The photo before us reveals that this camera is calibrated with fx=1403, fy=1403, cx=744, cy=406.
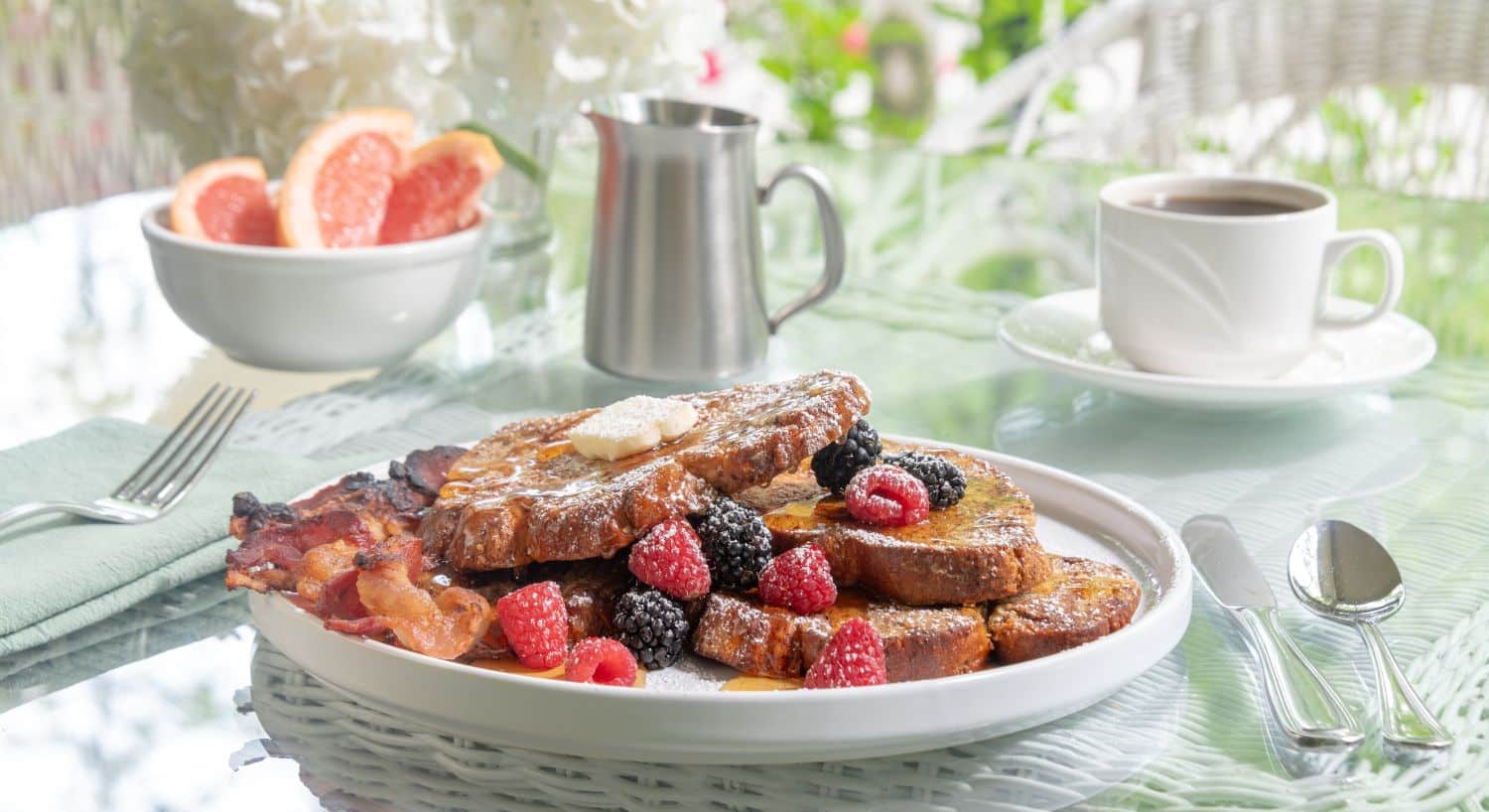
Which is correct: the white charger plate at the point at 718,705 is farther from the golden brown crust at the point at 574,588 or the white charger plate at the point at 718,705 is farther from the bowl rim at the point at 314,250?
the bowl rim at the point at 314,250

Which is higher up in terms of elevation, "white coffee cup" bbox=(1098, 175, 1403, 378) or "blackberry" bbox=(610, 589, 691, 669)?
"white coffee cup" bbox=(1098, 175, 1403, 378)

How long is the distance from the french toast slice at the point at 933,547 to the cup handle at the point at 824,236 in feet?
2.50

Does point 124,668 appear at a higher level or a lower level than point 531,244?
lower

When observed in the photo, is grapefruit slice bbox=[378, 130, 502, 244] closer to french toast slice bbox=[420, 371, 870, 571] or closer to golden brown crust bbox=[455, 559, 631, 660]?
french toast slice bbox=[420, 371, 870, 571]

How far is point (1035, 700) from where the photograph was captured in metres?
0.99

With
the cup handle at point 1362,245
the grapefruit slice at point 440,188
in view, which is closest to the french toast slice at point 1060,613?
the cup handle at point 1362,245

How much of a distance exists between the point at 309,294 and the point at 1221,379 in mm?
1214

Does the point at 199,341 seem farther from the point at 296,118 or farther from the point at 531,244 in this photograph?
the point at 531,244

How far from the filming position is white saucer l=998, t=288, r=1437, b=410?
174 centimetres

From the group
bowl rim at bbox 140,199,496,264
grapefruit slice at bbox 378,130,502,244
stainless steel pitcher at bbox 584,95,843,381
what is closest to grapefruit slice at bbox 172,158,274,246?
bowl rim at bbox 140,199,496,264

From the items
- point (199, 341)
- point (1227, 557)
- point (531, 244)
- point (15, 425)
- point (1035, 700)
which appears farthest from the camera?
point (531, 244)

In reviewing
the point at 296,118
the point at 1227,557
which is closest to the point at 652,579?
the point at 1227,557

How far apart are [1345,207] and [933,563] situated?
1.80m

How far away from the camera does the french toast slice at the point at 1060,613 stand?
109 cm
